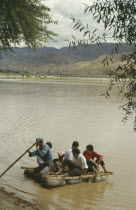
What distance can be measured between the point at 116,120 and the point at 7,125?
9387 mm

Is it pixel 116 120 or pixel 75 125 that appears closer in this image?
pixel 75 125

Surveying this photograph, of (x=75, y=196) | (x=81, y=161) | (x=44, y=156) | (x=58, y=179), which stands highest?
(x=44, y=156)

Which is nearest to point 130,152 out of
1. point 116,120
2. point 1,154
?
point 1,154

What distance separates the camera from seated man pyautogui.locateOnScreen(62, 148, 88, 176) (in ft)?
36.6

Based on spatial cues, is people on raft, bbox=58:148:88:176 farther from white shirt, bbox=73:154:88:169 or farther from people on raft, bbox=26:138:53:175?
people on raft, bbox=26:138:53:175

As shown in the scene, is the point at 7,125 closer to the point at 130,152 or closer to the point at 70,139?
the point at 70,139

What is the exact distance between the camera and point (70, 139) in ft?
63.3

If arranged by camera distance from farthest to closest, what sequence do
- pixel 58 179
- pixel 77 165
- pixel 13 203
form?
pixel 77 165 < pixel 58 179 < pixel 13 203

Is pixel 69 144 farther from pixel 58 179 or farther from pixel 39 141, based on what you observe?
pixel 39 141

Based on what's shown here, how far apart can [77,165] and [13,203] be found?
3.29 meters

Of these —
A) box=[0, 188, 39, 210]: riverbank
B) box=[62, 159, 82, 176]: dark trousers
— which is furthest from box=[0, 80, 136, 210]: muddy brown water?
box=[0, 188, 39, 210]: riverbank

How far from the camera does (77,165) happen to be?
11367mm

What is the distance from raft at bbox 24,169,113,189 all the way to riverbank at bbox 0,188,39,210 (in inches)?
60.2

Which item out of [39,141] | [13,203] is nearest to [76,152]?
[39,141]
